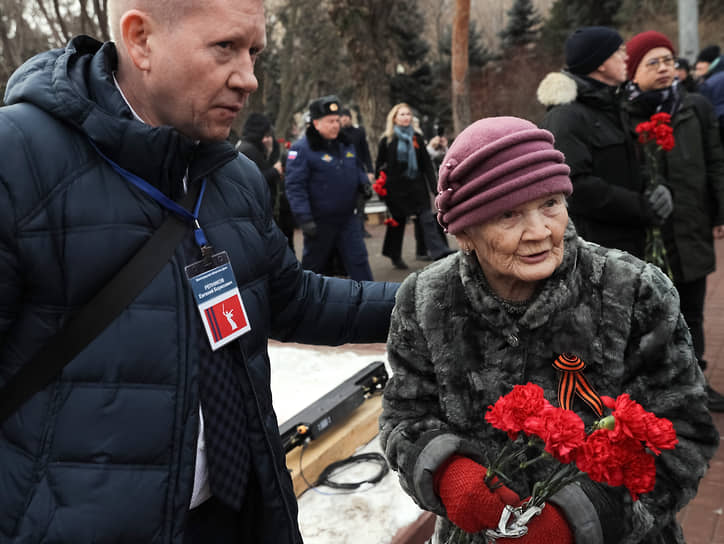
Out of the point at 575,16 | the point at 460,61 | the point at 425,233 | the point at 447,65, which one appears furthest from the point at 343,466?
the point at 447,65

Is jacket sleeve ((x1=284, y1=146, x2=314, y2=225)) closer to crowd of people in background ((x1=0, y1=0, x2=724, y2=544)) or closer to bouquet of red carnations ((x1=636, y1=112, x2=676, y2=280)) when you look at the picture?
bouquet of red carnations ((x1=636, y1=112, x2=676, y2=280))

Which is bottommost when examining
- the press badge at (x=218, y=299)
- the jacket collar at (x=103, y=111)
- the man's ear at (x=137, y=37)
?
the press badge at (x=218, y=299)

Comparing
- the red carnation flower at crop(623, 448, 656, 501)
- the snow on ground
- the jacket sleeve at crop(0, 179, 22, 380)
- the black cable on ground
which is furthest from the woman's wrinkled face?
the black cable on ground

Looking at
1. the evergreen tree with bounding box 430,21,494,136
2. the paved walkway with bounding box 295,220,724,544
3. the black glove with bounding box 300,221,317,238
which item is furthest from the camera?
the evergreen tree with bounding box 430,21,494,136

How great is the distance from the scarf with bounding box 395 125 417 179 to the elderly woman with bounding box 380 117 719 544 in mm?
7263

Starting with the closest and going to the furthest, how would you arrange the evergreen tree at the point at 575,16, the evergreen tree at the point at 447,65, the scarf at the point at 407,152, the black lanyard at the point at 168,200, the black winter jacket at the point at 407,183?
the black lanyard at the point at 168,200 → the scarf at the point at 407,152 → the black winter jacket at the point at 407,183 → the evergreen tree at the point at 575,16 → the evergreen tree at the point at 447,65

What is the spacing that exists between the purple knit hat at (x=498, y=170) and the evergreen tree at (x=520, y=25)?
28347 millimetres

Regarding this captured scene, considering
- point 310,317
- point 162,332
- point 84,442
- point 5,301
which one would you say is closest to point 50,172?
point 5,301

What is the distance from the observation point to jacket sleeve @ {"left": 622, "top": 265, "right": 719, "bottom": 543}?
1.53m

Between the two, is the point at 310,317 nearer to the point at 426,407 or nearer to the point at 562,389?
the point at 426,407

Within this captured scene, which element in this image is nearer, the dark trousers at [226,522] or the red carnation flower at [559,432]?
the red carnation flower at [559,432]

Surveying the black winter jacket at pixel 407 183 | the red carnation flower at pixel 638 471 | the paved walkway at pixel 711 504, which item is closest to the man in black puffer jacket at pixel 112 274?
the red carnation flower at pixel 638 471

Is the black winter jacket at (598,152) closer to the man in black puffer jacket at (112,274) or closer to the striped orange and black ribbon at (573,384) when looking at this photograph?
the striped orange and black ribbon at (573,384)

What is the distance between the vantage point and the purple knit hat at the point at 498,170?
1.50m
